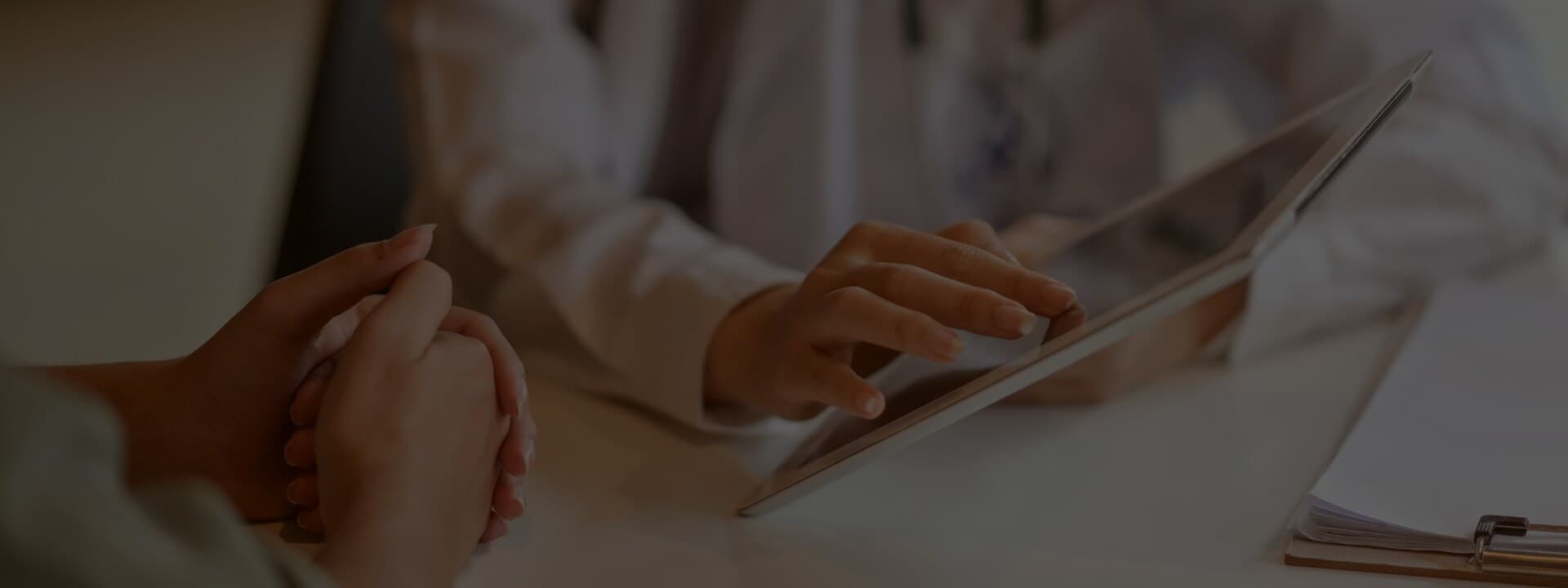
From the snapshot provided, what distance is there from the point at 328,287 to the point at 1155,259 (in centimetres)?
29

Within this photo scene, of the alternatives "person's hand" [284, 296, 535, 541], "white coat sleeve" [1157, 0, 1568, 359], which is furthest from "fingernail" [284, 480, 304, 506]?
"white coat sleeve" [1157, 0, 1568, 359]

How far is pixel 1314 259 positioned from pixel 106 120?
1.36m

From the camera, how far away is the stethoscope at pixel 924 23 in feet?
2.77

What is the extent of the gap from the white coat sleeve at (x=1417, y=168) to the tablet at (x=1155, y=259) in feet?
0.47

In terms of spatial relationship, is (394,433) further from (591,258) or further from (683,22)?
(683,22)

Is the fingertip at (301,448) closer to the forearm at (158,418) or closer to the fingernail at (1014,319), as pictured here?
the forearm at (158,418)

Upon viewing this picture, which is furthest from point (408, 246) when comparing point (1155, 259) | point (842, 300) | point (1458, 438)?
point (1458, 438)

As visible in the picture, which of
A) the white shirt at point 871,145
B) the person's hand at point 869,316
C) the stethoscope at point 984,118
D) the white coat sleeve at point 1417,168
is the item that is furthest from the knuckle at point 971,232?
the stethoscope at point 984,118

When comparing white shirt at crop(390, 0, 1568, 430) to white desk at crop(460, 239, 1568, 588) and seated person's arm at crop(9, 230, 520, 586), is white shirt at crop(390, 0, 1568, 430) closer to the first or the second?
white desk at crop(460, 239, 1568, 588)

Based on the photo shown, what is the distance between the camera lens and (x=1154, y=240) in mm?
493

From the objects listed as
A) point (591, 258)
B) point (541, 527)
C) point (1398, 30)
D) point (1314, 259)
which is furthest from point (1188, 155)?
point (541, 527)

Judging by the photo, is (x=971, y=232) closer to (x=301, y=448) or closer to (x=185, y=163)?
(x=301, y=448)

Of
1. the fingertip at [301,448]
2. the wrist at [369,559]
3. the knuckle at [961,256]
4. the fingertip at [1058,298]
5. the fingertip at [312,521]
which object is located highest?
the knuckle at [961,256]

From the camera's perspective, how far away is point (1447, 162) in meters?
0.71
